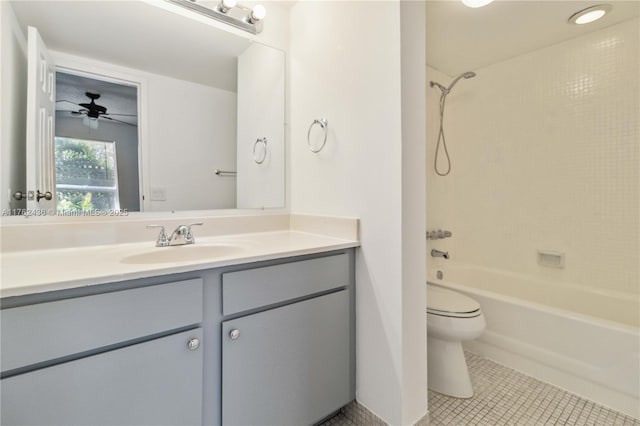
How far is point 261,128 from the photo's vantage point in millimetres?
1695

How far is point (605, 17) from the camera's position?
1724 mm

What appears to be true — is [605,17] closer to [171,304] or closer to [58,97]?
[171,304]

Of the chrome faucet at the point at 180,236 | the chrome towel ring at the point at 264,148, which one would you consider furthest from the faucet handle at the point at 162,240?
the chrome towel ring at the point at 264,148

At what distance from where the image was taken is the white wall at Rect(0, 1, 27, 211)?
1.03 meters

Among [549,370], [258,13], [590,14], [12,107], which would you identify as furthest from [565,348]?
[12,107]

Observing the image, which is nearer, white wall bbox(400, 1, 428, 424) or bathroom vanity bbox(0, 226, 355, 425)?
bathroom vanity bbox(0, 226, 355, 425)

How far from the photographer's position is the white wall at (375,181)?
114 centimetres

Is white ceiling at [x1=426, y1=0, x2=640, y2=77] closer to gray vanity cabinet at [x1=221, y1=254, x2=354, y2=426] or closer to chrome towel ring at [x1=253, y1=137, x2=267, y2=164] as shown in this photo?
chrome towel ring at [x1=253, y1=137, x2=267, y2=164]

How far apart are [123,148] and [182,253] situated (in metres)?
0.54

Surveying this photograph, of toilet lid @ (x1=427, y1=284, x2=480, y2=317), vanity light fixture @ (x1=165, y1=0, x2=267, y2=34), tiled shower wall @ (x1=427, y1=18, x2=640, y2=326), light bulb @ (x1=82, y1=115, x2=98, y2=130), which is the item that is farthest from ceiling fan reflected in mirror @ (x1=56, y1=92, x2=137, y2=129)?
tiled shower wall @ (x1=427, y1=18, x2=640, y2=326)

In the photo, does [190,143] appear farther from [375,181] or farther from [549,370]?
[549,370]

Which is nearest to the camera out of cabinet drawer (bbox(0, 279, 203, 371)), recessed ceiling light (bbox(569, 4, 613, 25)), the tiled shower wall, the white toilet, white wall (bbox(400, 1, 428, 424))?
cabinet drawer (bbox(0, 279, 203, 371))

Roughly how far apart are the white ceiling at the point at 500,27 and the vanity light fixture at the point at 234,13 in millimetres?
943

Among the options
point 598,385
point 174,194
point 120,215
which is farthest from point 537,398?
point 120,215
